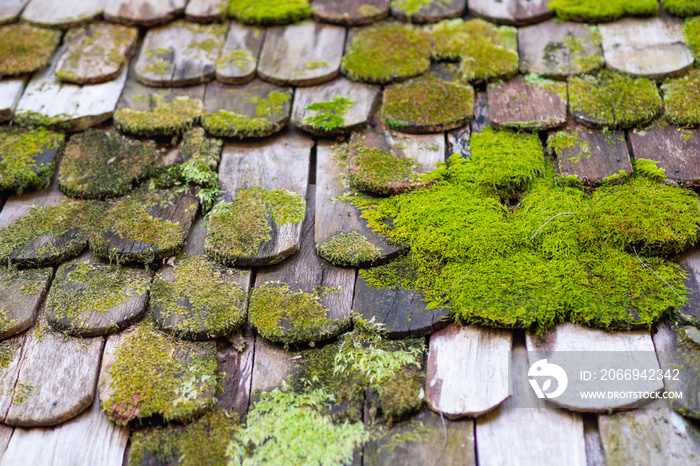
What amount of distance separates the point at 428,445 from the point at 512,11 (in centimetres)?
201

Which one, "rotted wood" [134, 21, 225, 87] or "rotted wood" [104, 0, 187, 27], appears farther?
"rotted wood" [104, 0, 187, 27]

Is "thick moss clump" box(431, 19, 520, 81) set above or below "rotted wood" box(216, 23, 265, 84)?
above

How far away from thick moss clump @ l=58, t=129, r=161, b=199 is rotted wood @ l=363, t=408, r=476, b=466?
1.33m

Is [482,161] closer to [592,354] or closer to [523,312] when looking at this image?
[523,312]

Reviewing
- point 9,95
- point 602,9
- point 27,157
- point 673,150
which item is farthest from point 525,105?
point 9,95

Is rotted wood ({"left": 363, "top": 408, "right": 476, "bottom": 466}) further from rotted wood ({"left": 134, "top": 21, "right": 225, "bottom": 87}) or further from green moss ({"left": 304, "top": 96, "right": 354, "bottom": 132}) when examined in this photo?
rotted wood ({"left": 134, "top": 21, "right": 225, "bottom": 87})

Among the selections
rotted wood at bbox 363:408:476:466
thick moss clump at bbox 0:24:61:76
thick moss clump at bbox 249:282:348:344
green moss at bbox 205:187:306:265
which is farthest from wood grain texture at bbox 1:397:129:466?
thick moss clump at bbox 0:24:61:76

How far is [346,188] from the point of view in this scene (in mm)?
2059

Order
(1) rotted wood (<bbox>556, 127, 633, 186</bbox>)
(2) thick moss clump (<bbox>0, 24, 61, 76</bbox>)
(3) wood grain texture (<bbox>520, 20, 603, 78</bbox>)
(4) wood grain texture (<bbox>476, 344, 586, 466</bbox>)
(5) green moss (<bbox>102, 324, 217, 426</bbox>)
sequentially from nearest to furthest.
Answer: (4) wood grain texture (<bbox>476, 344, 586, 466</bbox>) < (5) green moss (<bbox>102, 324, 217, 426</bbox>) < (1) rotted wood (<bbox>556, 127, 633, 186</bbox>) < (3) wood grain texture (<bbox>520, 20, 603, 78</bbox>) < (2) thick moss clump (<bbox>0, 24, 61, 76</bbox>)

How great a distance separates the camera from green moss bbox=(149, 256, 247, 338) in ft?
5.62

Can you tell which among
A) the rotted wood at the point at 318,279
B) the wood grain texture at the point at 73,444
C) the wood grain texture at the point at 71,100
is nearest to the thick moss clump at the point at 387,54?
the rotted wood at the point at 318,279

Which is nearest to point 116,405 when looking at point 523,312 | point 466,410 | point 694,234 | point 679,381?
point 466,410

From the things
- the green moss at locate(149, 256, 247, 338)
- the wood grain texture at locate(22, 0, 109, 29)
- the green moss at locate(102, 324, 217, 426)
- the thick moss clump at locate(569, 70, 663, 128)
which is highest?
the thick moss clump at locate(569, 70, 663, 128)

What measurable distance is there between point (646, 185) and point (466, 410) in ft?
3.48
